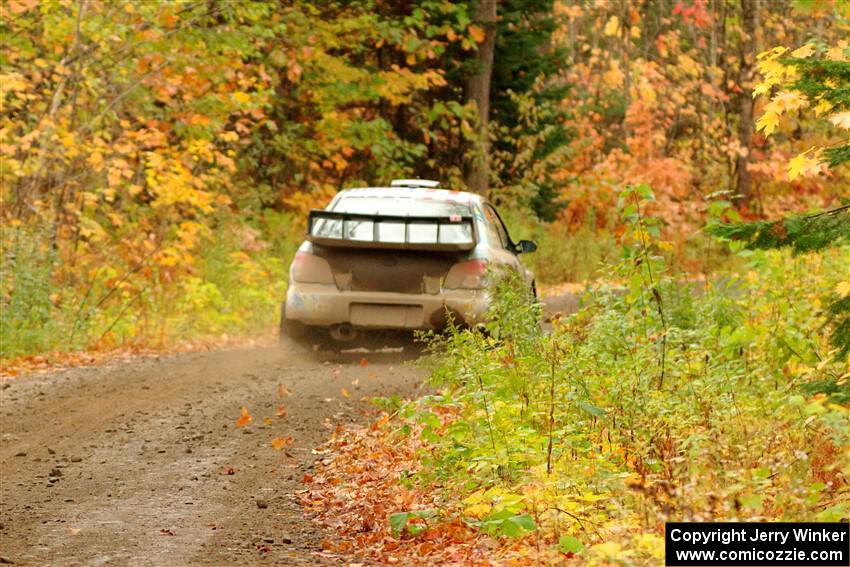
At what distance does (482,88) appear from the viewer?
25.1 m

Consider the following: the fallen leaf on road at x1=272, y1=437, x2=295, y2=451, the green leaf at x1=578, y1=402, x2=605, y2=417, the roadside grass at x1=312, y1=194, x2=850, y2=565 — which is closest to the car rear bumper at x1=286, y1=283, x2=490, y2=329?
the roadside grass at x1=312, y1=194, x2=850, y2=565

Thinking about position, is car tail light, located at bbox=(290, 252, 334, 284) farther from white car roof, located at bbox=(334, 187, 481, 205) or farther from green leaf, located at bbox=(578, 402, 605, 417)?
green leaf, located at bbox=(578, 402, 605, 417)

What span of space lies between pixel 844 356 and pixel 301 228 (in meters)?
19.2

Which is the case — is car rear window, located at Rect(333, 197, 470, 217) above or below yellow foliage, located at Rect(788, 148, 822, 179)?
below

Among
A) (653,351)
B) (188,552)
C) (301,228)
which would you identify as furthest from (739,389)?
(301,228)

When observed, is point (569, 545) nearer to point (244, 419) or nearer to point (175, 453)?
point (175, 453)

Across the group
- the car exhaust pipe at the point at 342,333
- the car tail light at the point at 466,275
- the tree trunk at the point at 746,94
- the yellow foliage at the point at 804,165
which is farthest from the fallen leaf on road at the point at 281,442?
the tree trunk at the point at 746,94

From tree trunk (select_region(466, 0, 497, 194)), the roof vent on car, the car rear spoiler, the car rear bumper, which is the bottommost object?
the car rear bumper

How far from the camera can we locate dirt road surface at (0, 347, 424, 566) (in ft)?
21.6

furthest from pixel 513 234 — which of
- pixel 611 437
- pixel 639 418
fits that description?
pixel 611 437

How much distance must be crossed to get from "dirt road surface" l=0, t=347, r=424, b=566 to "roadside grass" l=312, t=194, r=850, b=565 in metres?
0.47

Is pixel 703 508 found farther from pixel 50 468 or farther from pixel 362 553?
pixel 50 468

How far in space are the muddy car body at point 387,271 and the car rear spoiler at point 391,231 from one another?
0.01 m

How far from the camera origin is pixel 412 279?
13148mm
